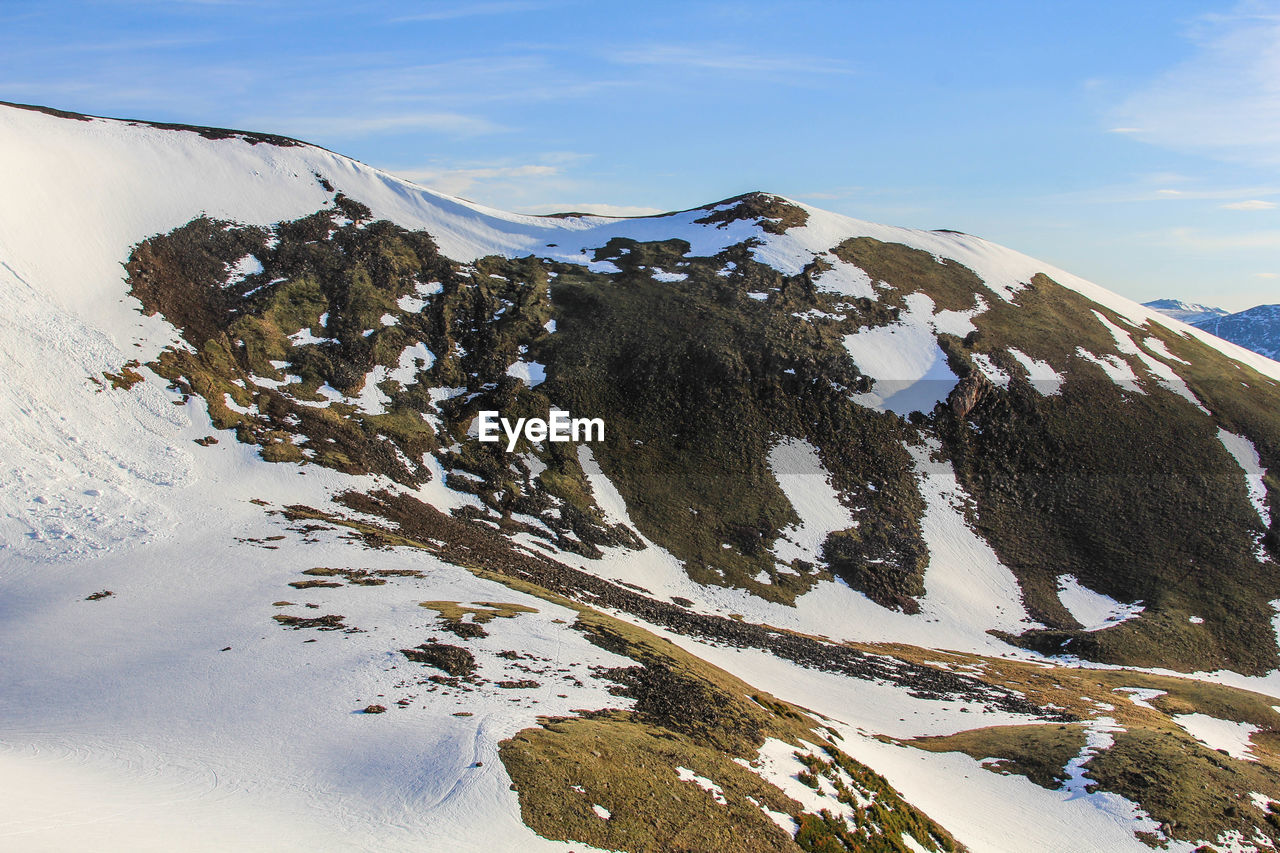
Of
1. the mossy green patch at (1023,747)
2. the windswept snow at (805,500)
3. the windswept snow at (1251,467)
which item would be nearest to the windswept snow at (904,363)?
the windswept snow at (805,500)

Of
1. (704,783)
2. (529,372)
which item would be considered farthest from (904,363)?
(704,783)

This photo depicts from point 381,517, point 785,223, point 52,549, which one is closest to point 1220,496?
point 785,223

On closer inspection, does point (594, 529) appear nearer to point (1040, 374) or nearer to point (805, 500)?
point (805, 500)

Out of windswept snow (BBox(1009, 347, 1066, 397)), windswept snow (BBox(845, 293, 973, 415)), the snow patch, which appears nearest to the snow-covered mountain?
the snow patch

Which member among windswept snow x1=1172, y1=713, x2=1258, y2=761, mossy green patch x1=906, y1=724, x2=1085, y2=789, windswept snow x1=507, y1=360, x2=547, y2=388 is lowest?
windswept snow x1=1172, y1=713, x2=1258, y2=761
